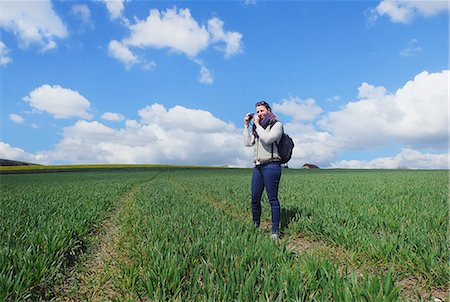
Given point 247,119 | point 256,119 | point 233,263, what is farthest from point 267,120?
point 233,263

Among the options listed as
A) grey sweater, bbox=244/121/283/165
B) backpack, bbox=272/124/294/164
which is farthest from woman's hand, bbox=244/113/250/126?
backpack, bbox=272/124/294/164

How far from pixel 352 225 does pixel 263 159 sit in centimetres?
217

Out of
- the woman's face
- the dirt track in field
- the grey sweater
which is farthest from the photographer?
the woman's face

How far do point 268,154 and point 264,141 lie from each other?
372 mm

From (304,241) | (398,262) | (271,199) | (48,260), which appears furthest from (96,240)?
(398,262)

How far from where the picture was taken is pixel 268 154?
6.01 metres

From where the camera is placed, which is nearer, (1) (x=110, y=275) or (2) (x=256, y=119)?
(1) (x=110, y=275)

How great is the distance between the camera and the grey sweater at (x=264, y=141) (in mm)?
5719

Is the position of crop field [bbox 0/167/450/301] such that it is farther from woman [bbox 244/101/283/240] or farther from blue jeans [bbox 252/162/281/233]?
woman [bbox 244/101/283/240]

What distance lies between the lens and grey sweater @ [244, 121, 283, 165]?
225 inches

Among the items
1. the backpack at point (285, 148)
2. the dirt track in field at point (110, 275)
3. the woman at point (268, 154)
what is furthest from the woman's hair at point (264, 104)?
the dirt track in field at point (110, 275)

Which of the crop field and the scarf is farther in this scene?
the scarf

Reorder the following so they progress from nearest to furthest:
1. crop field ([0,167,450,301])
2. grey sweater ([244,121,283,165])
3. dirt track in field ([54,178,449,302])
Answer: crop field ([0,167,450,301]), dirt track in field ([54,178,449,302]), grey sweater ([244,121,283,165])

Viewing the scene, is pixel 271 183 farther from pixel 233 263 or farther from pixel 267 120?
pixel 233 263
